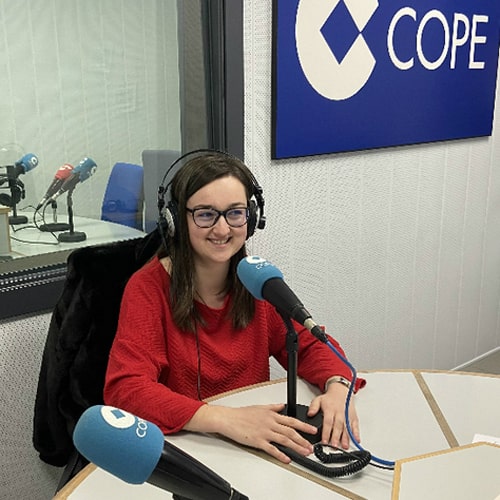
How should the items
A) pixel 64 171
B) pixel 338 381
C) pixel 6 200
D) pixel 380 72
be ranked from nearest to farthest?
pixel 338 381, pixel 6 200, pixel 64 171, pixel 380 72

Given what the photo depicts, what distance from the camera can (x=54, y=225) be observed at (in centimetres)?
184

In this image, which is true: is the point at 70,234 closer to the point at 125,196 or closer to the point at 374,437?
the point at 125,196

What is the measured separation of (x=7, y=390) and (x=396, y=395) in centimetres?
102

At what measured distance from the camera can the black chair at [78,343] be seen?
1470 mm

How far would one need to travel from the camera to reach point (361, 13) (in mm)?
2205

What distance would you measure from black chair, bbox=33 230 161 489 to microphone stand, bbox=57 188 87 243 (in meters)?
0.36

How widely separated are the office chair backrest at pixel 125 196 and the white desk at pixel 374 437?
832mm

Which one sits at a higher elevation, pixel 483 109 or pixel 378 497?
pixel 483 109

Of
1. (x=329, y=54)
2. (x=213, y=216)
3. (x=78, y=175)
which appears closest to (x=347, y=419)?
(x=213, y=216)

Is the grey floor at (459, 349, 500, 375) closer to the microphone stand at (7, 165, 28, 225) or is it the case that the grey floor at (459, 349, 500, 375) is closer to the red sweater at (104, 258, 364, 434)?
the red sweater at (104, 258, 364, 434)

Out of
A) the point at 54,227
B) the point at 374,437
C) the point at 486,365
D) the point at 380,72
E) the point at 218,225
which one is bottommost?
the point at 486,365

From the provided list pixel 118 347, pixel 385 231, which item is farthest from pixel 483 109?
pixel 118 347

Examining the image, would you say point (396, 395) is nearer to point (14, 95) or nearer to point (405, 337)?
point (14, 95)

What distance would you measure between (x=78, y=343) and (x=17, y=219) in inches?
20.4
